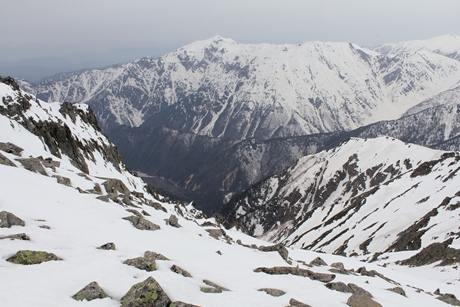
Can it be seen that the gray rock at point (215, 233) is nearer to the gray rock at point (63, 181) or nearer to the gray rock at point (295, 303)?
the gray rock at point (63, 181)

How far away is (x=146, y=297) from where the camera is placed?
1483 cm

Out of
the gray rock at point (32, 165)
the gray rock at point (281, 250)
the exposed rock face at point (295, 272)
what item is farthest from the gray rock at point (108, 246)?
the gray rock at point (32, 165)

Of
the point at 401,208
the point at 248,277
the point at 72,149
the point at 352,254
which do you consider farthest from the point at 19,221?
the point at 401,208

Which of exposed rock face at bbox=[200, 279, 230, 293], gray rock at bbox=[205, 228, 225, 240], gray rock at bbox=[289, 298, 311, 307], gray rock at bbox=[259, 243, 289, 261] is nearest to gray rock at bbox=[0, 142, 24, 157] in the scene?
gray rock at bbox=[205, 228, 225, 240]

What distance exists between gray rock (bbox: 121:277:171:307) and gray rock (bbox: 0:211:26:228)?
1085cm

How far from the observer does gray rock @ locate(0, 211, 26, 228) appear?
21.3 metres

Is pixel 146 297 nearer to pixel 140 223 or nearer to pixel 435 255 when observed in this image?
pixel 140 223

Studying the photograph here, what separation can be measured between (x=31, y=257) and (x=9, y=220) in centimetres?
542

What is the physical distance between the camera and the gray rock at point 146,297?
48.2 feet

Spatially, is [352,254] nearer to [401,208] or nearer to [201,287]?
[401,208]

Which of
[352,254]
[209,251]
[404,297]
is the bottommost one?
[352,254]

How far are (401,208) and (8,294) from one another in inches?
4563

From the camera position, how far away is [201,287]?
1897cm

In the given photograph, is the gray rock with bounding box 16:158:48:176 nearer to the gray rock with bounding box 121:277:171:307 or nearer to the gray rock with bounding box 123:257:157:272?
the gray rock with bounding box 123:257:157:272
